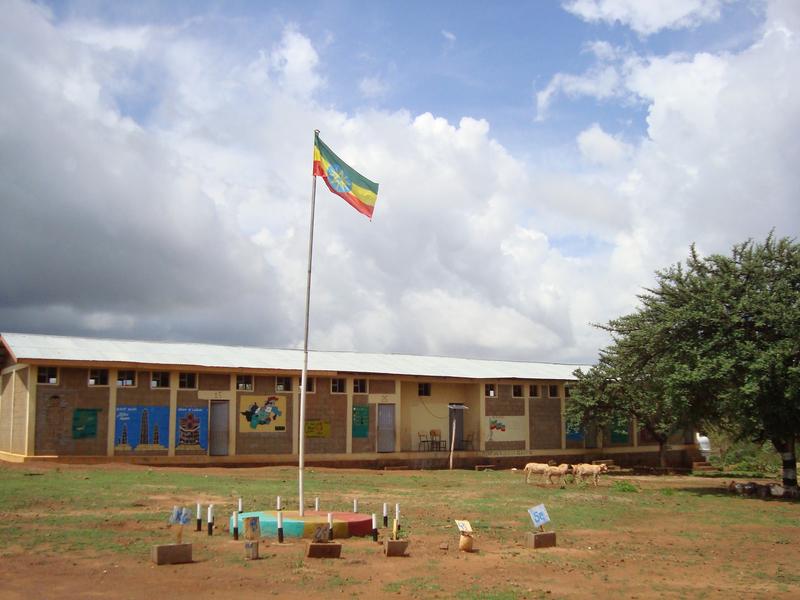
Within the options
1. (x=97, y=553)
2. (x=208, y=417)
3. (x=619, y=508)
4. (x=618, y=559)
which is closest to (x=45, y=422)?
(x=208, y=417)

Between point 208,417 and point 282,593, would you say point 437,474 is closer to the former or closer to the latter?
point 208,417

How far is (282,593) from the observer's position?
10.9m

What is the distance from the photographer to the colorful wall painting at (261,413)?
34312 millimetres

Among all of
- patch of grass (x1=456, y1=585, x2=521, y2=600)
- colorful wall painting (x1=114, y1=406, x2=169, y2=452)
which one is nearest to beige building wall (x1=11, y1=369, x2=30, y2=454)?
colorful wall painting (x1=114, y1=406, x2=169, y2=452)

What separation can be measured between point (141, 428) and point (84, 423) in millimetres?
2179

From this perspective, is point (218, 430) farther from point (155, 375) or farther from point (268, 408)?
point (155, 375)

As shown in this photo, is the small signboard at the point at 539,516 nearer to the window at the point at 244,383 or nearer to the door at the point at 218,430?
the door at the point at 218,430

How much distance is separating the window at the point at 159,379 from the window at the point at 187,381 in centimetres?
53

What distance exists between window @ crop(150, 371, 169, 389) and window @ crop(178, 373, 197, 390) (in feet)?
1.74

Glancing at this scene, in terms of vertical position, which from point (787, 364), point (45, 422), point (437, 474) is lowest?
point (437, 474)

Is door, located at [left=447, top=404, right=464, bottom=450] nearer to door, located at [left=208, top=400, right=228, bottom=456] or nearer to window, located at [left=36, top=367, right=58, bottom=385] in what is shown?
door, located at [left=208, top=400, right=228, bottom=456]

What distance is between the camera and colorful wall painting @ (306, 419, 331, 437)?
35.7 meters

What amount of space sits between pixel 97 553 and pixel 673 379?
18.7m

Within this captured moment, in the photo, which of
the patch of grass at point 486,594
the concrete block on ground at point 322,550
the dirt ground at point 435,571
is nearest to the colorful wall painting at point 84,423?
the dirt ground at point 435,571
